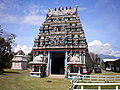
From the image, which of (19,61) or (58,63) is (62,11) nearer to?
(58,63)

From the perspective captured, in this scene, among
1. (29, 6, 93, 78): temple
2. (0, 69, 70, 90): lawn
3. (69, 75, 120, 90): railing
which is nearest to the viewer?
(69, 75, 120, 90): railing

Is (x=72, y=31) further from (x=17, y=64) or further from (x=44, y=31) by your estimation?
(x=17, y=64)

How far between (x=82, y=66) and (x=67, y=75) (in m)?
3.73

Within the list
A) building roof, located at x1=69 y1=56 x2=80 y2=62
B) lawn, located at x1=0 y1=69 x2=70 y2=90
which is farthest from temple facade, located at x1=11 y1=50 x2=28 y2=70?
building roof, located at x1=69 y1=56 x2=80 y2=62

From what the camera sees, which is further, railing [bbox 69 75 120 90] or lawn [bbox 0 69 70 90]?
lawn [bbox 0 69 70 90]

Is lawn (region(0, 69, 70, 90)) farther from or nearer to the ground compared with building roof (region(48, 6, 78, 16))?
nearer to the ground

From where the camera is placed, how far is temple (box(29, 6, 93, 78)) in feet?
83.9

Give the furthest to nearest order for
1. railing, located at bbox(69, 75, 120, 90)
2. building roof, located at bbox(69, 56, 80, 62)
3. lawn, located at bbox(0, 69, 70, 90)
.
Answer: building roof, located at bbox(69, 56, 80, 62) → lawn, located at bbox(0, 69, 70, 90) → railing, located at bbox(69, 75, 120, 90)

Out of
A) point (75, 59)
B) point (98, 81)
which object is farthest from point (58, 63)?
point (98, 81)

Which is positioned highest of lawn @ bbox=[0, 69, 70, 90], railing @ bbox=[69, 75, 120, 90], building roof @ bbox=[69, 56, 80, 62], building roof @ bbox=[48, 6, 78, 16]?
building roof @ bbox=[48, 6, 78, 16]

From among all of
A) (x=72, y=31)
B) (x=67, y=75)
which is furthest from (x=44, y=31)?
(x=67, y=75)

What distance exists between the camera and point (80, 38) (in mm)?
27062

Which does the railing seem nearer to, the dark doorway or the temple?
the temple

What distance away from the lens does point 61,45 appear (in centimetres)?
2727
